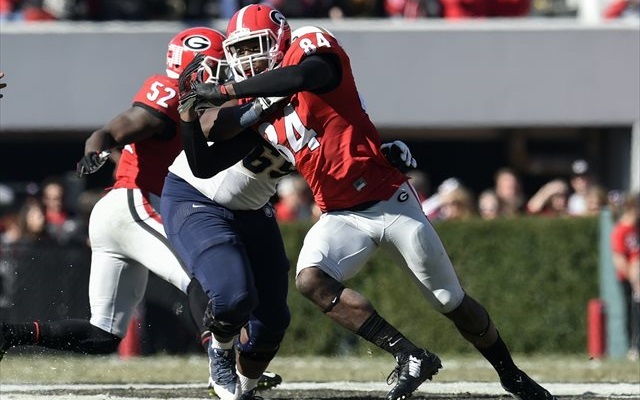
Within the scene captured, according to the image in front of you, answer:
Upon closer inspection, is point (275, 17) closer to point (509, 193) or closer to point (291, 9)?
point (509, 193)

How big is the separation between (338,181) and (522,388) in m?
1.36

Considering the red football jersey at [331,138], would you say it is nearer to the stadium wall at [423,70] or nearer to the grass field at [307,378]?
the grass field at [307,378]

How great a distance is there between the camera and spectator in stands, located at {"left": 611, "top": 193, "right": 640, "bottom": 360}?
12477mm

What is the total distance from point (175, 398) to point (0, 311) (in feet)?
15.8

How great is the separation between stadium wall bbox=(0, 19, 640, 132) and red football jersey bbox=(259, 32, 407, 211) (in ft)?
25.5

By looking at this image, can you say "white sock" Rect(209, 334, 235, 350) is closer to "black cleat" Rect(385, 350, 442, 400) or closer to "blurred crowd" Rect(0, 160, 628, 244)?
"black cleat" Rect(385, 350, 442, 400)

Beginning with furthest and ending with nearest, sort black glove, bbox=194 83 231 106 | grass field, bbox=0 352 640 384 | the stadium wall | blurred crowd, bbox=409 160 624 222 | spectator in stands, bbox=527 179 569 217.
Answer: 1. the stadium wall
2. spectator in stands, bbox=527 179 569 217
3. blurred crowd, bbox=409 160 624 222
4. grass field, bbox=0 352 640 384
5. black glove, bbox=194 83 231 106

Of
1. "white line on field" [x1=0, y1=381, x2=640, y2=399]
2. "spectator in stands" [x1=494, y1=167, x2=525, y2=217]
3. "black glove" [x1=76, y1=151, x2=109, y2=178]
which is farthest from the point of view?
"spectator in stands" [x1=494, y1=167, x2=525, y2=217]

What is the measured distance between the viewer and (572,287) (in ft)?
41.7

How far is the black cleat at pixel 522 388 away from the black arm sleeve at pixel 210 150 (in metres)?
1.65

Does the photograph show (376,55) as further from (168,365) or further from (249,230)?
(249,230)

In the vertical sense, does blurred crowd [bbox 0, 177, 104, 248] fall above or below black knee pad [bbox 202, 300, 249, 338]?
below

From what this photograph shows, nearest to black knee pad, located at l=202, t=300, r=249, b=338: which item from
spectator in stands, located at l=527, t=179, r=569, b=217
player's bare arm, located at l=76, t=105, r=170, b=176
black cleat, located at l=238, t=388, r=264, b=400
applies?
black cleat, located at l=238, t=388, r=264, b=400

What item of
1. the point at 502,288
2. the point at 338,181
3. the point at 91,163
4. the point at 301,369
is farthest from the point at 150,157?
the point at 502,288
